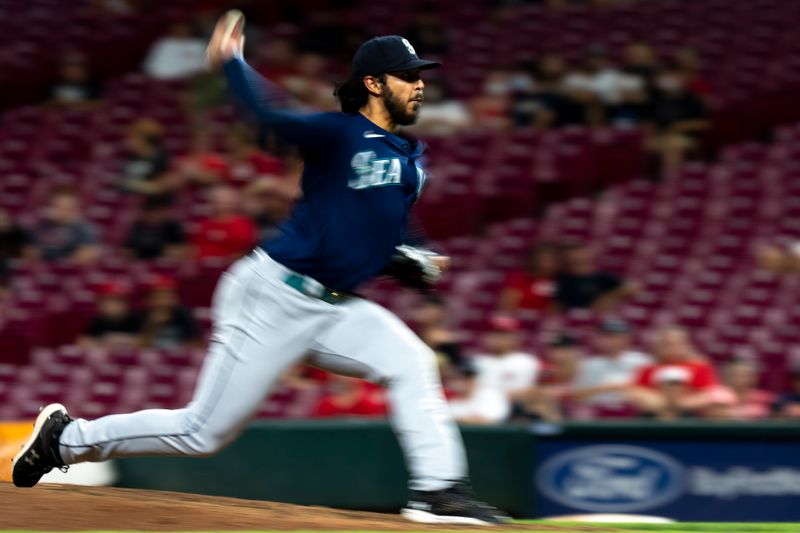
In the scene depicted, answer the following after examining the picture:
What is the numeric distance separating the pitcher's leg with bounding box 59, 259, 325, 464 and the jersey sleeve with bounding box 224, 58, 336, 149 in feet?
1.58

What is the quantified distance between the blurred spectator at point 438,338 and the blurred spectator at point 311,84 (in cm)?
297

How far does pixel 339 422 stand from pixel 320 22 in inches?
248

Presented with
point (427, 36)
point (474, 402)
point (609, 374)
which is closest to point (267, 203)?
point (474, 402)

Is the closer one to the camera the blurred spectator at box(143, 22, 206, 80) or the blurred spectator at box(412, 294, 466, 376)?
the blurred spectator at box(412, 294, 466, 376)

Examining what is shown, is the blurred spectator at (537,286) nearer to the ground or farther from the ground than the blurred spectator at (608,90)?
nearer to the ground

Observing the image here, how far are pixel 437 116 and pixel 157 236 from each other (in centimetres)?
274

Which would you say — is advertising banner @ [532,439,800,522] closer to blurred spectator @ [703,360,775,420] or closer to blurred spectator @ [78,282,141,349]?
blurred spectator @ [703,360,775,420]

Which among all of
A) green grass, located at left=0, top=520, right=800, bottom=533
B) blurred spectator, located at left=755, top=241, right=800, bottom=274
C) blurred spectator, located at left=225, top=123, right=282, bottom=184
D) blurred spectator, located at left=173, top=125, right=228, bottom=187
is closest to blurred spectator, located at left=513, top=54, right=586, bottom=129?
blurred spectator, located at left=755, top=241, right=800, bottom=274

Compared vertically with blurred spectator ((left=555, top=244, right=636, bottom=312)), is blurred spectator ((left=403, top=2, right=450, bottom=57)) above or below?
above

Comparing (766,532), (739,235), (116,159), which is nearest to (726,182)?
(739,235)

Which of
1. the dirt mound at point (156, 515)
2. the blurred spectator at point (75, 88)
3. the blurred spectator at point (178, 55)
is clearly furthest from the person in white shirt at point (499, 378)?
the blurred spectator at point (75, 88)

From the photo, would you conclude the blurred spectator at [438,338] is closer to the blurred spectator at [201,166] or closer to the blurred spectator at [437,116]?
the blurred spectator at [201,166]

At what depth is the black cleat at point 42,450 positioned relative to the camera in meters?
4.45

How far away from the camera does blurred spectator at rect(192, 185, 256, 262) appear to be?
9.83 meters
